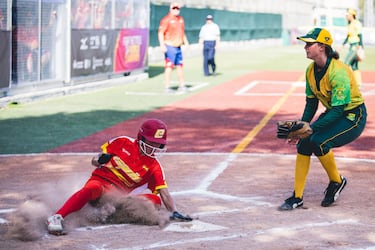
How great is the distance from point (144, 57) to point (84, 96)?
606cm

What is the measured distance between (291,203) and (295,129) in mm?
722

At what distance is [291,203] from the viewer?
7.75 meters

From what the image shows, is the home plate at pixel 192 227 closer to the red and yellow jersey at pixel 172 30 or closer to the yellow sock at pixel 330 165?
the yellow sock at pixel 330 165

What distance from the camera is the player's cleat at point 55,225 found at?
6.52 meters

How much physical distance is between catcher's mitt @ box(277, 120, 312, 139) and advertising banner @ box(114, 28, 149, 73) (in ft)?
50.2

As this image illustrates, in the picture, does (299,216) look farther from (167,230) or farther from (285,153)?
(285,153)

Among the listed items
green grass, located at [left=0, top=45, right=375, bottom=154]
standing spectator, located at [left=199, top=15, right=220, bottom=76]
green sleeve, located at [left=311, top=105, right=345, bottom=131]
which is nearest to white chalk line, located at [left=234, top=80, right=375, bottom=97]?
green grass, located at [left=0, top=45, right=375, bottom=154]

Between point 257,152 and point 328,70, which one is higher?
point 328,70

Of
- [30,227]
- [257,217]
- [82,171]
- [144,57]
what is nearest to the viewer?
[30,227]

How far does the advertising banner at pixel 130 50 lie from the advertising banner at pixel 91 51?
51 centimetres

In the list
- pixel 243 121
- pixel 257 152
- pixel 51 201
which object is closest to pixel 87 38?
pixel 243 121

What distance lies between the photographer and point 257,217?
7.40m

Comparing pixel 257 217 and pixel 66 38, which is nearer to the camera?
pixel 257 217

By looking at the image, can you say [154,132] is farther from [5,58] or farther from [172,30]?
[172,30]
